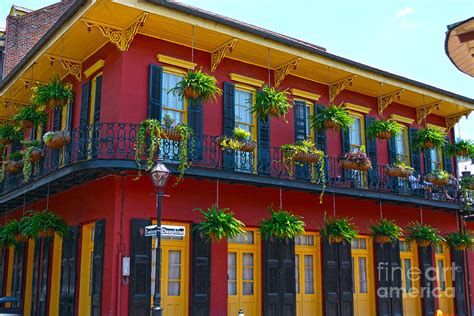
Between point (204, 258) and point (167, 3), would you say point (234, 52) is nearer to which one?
point (167, 3)

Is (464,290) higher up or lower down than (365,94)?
lower down

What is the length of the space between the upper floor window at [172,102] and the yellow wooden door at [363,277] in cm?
614

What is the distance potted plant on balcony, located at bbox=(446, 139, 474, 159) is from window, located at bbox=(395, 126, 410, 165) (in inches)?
Result: 53.3

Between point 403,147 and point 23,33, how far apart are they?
13.9 m

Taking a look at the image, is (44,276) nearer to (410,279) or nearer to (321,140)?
(321,140)

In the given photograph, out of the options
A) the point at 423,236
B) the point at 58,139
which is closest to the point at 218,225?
the point at 58,139

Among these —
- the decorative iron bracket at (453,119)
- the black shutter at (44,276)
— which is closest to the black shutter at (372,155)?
the decorative iron bracket at (453,119)

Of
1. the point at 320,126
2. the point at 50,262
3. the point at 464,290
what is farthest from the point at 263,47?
the point at 464,290

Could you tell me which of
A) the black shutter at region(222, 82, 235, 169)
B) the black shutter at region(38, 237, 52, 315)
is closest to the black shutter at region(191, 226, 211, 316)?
the black shutter at region(222, 82, 235, 169)

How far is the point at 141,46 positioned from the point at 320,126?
472 centimetres

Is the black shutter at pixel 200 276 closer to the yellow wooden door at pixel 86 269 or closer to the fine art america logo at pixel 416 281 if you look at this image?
the yellow wooden door at pixel 86 269

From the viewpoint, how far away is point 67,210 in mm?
13797

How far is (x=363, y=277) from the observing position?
15633 millimetres

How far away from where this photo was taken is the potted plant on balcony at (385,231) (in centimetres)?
1502
